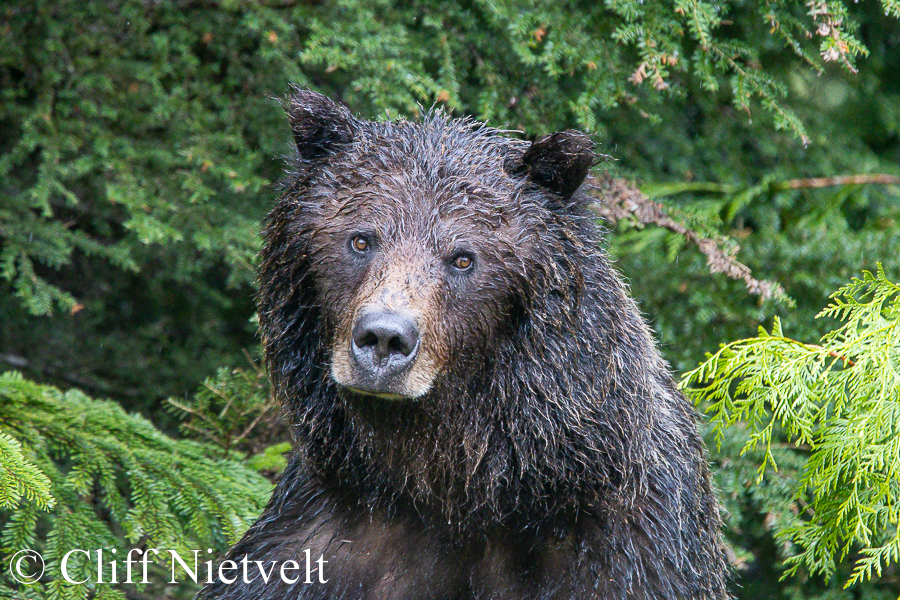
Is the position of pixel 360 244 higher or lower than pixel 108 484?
higher

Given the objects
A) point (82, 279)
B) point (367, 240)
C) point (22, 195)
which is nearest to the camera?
point (367, 240)

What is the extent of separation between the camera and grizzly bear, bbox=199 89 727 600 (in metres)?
3.29

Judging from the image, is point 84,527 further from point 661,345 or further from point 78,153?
point 661,345

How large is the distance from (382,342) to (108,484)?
5.95 ft

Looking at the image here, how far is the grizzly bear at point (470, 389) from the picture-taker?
3.29 meters

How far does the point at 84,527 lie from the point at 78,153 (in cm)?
230

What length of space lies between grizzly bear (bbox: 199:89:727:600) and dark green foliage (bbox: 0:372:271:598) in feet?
1.99

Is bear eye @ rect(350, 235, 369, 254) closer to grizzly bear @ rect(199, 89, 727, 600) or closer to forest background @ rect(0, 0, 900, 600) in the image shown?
grizzly bear @ rect(199, 89, 727, 600)

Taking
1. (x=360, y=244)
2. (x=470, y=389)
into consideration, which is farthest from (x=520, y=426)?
(x=360, y=244)

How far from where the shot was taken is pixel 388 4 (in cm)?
515

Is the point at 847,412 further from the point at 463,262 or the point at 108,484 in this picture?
the point at 108,484

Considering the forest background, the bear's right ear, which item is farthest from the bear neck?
the bear's right ear

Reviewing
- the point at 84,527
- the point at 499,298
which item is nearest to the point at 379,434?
the point at 499,298

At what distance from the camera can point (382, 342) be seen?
287 centimetres
